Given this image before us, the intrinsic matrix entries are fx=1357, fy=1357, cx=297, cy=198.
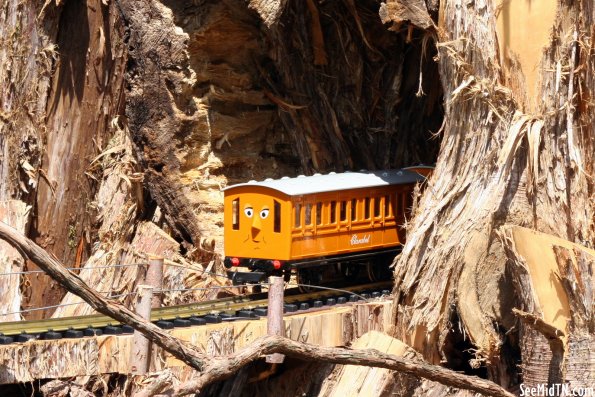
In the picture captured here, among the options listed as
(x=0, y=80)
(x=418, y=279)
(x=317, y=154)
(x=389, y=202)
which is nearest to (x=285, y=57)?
(x=317, y=154)

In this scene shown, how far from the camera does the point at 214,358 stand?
10.4m

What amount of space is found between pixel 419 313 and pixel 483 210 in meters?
Answer: 1.21

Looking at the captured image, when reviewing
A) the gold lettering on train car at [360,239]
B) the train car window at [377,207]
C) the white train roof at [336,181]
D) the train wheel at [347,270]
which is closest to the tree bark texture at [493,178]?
the white train roof at [336,181]

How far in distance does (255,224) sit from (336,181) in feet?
3.81

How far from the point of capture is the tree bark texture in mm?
13148

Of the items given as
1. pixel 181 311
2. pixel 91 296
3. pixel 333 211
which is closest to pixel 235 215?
pixel 333 211

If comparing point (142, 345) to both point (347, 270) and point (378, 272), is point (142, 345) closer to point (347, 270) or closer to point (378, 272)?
point (347, 270)

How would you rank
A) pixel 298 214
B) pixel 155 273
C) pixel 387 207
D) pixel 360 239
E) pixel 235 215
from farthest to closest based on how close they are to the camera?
pixel 387 207, pixel 360 239, pixel 235 215, pixel 298 214, pixel 155 273

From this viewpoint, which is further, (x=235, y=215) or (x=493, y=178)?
(x=235, y=215)

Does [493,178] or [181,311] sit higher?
[493,178]

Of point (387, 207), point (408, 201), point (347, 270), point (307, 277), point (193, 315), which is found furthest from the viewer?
point (347, 270)

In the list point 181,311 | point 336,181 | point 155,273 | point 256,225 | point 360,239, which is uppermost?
point 336,181

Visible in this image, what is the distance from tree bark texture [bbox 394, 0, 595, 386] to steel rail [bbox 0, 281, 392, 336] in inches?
56.3

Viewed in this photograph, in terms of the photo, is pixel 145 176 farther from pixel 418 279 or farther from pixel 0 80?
pixel 418 279
